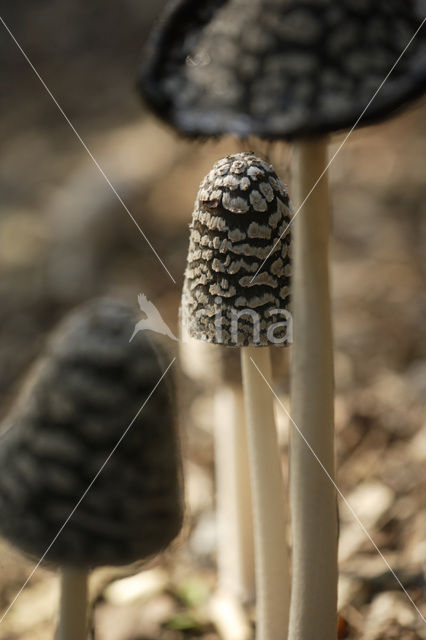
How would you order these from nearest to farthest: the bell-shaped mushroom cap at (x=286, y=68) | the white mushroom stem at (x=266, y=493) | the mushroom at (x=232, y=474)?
1. the bell-shaped mushroom cap at (x=286, y=68)
2. the white mushroom stem at (x=266, y=493)
3. the mushroom at (x=232, y=474)

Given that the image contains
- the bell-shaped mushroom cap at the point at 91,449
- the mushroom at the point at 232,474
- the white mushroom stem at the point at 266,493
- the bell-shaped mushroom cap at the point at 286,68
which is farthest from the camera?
the mushroom at the point at 232,474

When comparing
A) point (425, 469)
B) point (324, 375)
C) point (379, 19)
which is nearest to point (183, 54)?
point (379, 19)

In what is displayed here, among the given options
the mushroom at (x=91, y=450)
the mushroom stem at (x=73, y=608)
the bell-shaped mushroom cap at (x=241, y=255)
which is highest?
the bell-shaped mushroom cap at (x=241, y=255)

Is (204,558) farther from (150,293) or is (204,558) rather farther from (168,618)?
(150,293)

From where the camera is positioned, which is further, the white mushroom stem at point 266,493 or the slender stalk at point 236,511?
the slender stalk at point 236,511

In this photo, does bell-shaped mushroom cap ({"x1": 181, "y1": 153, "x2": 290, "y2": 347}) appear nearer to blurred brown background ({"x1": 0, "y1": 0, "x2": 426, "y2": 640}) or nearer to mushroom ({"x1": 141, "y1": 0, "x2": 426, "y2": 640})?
blurred brown background ({"x1": 0, "y1": 0, "x2": 426, "y2": 640})

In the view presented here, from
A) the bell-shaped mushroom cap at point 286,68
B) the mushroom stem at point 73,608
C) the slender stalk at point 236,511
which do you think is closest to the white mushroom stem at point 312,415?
the bell-shaped mushroom cap at point 286,68

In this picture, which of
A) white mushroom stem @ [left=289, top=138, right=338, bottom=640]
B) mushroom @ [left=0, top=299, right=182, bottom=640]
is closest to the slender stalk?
white mushroom stem @ [left=289, top=138, right=338, bottom=640]

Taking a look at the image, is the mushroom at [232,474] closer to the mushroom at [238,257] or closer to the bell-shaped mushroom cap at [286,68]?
the mushroom at [238,257]
